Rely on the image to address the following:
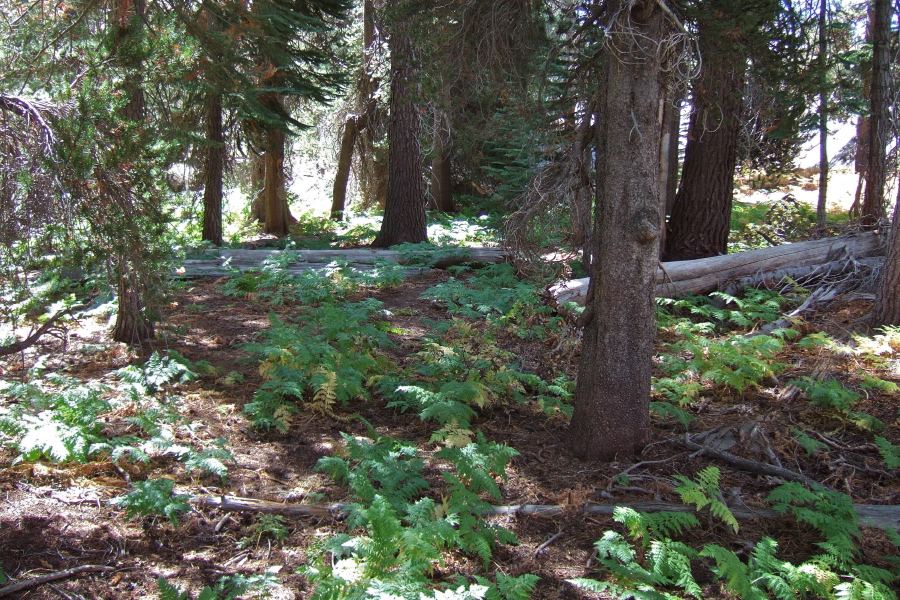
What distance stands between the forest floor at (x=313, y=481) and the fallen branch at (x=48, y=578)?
0.12 ft

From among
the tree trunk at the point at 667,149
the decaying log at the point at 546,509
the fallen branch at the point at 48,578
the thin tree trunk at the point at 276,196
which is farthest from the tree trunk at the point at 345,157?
the fallen branch at the point at 48,578

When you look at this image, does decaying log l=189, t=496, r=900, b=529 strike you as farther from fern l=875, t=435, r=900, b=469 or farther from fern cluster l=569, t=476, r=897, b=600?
fern l=875, t=435, r=900, b=469

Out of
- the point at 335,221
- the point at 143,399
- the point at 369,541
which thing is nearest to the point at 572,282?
the point at 143,399

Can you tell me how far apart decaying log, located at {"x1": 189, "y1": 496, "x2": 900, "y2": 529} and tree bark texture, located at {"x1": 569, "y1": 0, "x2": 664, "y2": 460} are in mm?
732

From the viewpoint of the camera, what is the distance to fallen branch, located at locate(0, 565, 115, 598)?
9.96ft

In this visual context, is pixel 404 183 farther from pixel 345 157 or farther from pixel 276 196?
pixel 345 157

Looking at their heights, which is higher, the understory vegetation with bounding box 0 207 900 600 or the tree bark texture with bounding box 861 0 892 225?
the tree bark texture with bounding box 861 0 892 225

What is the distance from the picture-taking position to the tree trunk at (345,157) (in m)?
19.2

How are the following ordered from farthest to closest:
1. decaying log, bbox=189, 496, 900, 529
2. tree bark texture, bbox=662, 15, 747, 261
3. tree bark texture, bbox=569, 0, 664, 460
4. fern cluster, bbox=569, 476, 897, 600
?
1. tree bark texture, bbox=662, 15, 747, 261
2. tree bark texture, bbox=569, 0, 664, 460
3. decaying log, bbox=189, 496, 900, 529
4. fern cluster, bbox=569, 476, 897, 600

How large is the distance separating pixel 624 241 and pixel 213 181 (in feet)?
38.9

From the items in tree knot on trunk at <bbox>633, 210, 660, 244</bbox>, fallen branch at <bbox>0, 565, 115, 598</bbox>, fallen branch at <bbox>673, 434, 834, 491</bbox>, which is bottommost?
fallen branch at <bbox>0, 565, 115, 598</bbox>

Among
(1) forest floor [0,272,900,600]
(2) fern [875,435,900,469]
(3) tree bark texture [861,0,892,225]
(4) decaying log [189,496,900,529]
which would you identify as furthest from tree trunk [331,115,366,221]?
(2) fern [875,435,900,469]

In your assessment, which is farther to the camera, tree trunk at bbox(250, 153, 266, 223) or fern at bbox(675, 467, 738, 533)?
tree trunk at bbox(250, 153, 266, 223)

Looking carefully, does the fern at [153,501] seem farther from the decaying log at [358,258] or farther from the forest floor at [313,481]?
the decaying log at [358,258]
